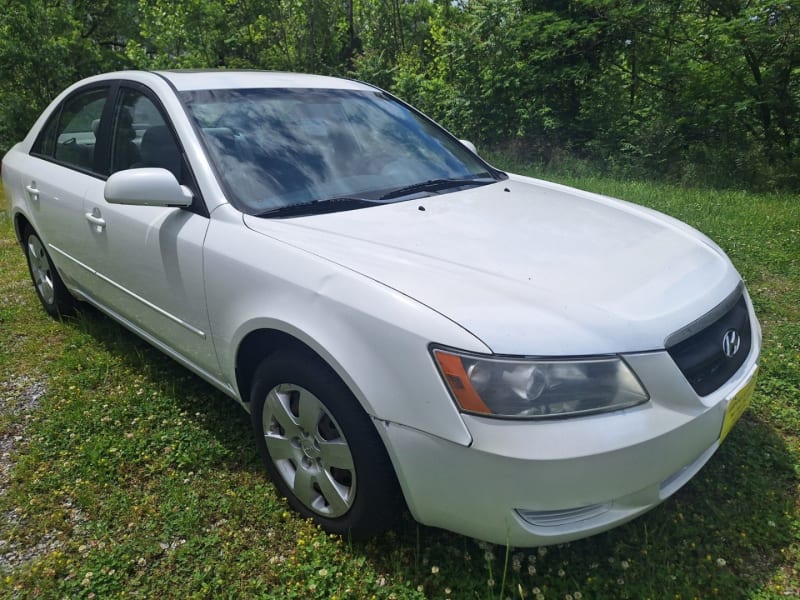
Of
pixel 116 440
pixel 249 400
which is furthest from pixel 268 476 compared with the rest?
pixel 116 440

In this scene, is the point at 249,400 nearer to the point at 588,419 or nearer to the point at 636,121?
the point at 588,419

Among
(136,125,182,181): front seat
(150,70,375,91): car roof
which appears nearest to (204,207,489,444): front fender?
(136,125,182,181): front seat

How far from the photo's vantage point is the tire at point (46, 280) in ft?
13.1

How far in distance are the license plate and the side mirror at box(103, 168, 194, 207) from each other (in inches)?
82.6

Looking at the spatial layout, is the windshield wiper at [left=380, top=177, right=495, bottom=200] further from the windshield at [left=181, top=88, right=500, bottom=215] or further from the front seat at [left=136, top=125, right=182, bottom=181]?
the front seat at [left=136, top=125, right=182, bottom=181]

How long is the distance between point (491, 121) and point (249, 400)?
10107mm

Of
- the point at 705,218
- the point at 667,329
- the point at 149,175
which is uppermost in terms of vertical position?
the point at 149,175

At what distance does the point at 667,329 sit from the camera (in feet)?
5.68

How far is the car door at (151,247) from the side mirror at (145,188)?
0.37 ft

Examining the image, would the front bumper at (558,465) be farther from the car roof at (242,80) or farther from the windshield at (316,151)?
the car roof at (242,80)

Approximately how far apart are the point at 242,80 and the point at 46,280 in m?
2.32

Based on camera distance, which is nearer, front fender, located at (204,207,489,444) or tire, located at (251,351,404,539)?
front fender, located at (204,207,489,444)

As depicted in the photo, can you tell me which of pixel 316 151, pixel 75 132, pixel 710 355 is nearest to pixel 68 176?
pixel 75 132

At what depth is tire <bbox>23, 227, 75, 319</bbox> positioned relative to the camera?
4.01 m
